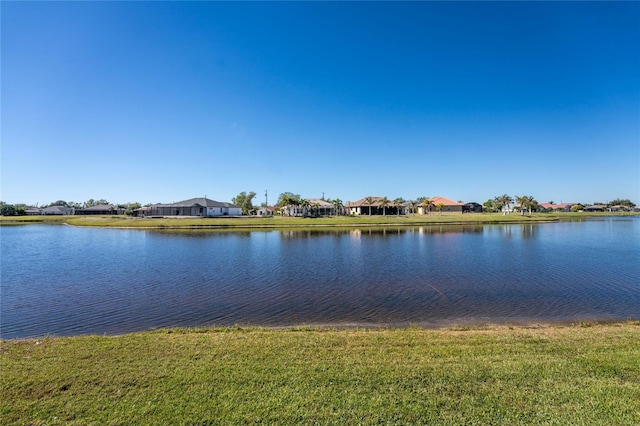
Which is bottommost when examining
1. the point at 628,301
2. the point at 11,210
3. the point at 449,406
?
the point at 628,301

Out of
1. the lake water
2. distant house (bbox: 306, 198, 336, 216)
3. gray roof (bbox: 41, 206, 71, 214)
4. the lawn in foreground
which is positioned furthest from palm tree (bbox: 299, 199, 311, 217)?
gray roof (bbox: 41, 206, 71, 214)

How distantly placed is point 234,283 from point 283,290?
12.7ft

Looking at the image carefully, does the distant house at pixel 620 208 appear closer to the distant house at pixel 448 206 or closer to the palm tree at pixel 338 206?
the distant house at pixel 448 206

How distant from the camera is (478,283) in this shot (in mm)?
20844

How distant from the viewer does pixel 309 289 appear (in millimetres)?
19312

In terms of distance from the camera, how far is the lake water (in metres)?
14.1

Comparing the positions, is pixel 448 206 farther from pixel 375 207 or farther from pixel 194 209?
pixel 194 209

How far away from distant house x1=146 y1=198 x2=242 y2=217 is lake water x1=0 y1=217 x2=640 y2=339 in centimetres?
5873

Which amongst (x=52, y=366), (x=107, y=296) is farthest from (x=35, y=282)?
(x=52, y=366)

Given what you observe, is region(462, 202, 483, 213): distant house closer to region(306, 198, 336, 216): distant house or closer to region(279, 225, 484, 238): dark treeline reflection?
region(306, 198, 336, 216): distant house

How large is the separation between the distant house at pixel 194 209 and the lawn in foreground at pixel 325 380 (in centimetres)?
8798

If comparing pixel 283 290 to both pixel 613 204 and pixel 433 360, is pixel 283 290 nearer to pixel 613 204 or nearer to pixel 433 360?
pixel 433 360

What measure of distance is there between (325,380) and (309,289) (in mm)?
12840

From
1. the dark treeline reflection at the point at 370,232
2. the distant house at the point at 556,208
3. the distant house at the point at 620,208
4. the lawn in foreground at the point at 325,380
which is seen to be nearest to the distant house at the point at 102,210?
the dark treeline reflection at the point at 370,232
